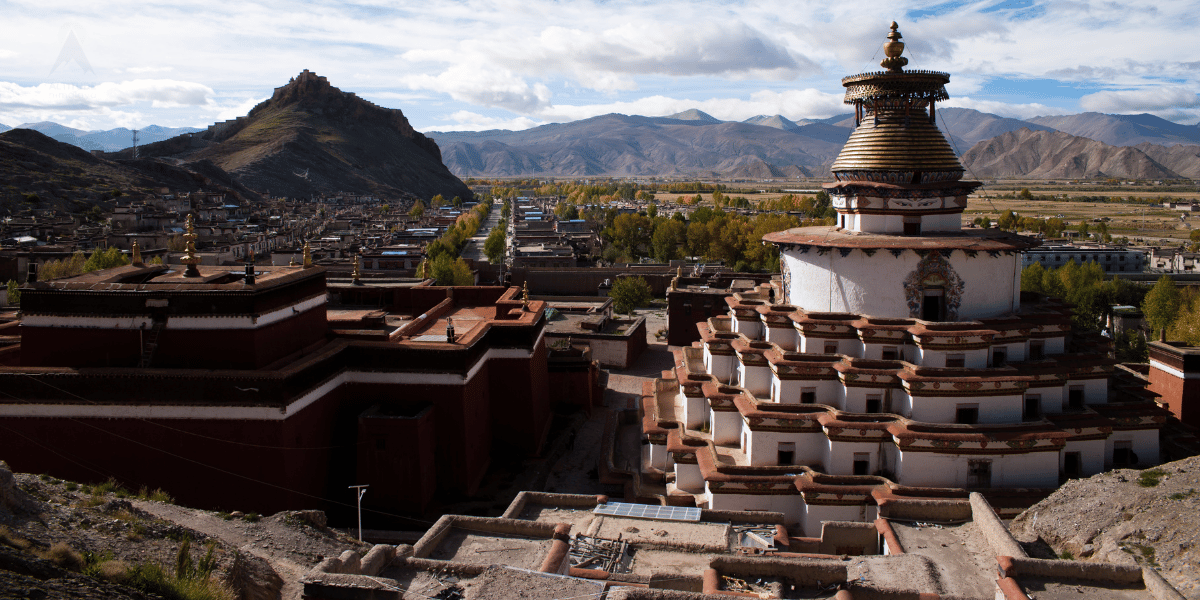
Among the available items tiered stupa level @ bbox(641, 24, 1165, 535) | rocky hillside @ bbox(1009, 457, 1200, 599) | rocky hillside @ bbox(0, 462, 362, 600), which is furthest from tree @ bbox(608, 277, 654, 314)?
rocky hillside @ bbox(0, 462, 362, 600)

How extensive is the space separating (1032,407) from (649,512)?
11199 millimetres

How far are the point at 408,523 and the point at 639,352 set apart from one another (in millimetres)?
25524

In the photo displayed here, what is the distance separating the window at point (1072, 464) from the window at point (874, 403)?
15.8 ft

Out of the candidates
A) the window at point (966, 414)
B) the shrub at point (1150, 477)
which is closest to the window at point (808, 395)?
the window at point (966, 414)

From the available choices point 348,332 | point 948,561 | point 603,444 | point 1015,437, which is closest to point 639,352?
point 603,444

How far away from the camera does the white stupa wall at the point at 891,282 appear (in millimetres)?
21359

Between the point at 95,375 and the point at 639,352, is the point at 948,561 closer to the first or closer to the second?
the point at 95,375

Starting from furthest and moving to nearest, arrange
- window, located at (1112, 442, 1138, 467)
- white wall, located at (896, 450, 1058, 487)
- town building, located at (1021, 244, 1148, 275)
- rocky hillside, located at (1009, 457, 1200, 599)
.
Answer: town building, located at (1021, 244, 1148, 275)
window, located at (1112, 442, 1138, 467)
white wall, located at (896, 450, 1058, 487)
rocky hillside, located at (1009, 457, 1200, 599)

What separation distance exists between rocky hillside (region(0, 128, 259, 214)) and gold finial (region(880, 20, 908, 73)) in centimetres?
9088

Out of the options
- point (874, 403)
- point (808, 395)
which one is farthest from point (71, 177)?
point (874, 403)

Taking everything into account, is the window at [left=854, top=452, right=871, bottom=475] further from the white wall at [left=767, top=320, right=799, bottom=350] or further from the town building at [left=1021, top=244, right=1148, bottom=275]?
the town building at [left=1021, top=244, right=1148, bottom=275]

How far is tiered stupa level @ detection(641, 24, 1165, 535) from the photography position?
19.3m

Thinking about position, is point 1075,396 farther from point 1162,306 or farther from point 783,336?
point 1162,306

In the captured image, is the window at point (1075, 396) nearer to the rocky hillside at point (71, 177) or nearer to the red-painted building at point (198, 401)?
the red-painted building at point (198, 401)
